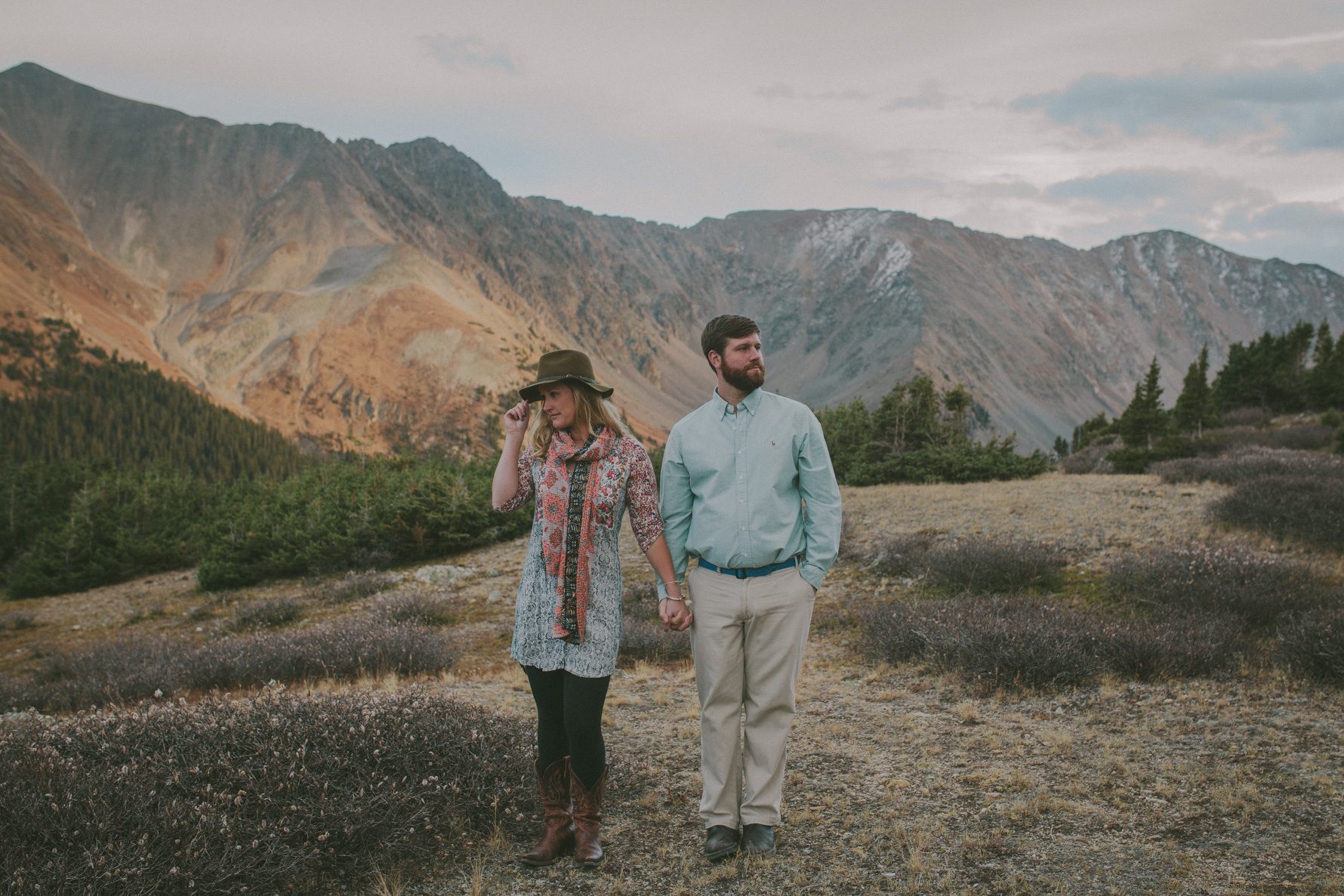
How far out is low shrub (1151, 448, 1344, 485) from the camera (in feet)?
43.5

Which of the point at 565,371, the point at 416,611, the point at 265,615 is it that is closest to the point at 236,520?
the point at 265,615

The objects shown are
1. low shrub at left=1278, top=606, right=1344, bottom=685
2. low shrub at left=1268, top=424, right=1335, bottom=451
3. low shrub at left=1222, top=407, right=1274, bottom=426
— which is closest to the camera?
low shrub at left=1278, top=606, right=1344, bottom=685

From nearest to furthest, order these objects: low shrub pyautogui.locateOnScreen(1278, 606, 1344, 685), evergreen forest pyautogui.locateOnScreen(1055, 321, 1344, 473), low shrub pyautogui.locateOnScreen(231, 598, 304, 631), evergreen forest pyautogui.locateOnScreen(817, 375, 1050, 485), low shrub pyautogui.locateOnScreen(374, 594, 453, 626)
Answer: low shrub pyautogui.locateOnScreen(1278, 606, 1344, 685)
low shrub pyautogui.locateOnScreen(374, 594, 453, 626)
low shrub pyautogui.locateOnScreen(231, 598, 304, 631)
evergreen forest pyautogui.locateOnScreen(817, 375, 1050, 485)
evergreen forest pyautogui.locateOnScreen(1055, 321, 1344, 473)

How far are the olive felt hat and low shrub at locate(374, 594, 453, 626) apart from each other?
7654mm

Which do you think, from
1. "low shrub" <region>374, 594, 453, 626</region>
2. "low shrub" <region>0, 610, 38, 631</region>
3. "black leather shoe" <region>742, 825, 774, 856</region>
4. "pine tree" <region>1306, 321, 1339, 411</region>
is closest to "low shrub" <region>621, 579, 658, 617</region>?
"low shrub" <region>374, 594, 453, 626</region>

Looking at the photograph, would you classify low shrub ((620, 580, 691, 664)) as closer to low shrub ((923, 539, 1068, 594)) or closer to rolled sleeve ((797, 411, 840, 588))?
low shrub ((923, 539, 1068, 594))

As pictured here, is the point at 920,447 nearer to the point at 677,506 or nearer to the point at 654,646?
the point at 654,646

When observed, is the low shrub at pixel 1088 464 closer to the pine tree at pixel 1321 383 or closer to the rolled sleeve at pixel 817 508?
the pine tree at pixel 1321 383

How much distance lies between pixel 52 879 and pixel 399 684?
4.46 meters

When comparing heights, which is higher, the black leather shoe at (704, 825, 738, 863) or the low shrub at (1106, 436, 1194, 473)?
the low shrub at (1106, 436, 1194, 473)

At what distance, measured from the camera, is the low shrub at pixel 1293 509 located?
9891mm

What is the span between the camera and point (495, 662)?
8859 mm

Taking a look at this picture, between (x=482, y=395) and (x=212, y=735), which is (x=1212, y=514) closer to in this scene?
(x=212, y=735)

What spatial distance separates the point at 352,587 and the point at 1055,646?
10.3m
